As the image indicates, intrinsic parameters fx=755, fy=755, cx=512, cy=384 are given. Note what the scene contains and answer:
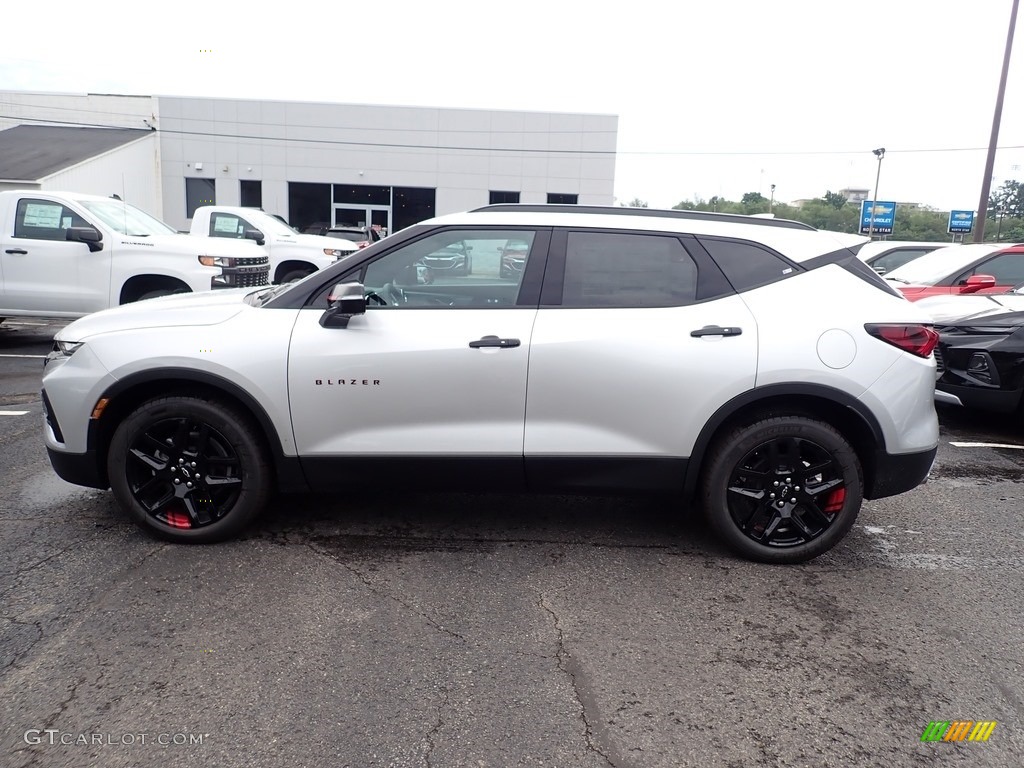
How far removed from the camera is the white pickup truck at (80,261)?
30.0 feet

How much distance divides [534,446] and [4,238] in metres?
8.55

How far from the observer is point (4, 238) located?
922 cm

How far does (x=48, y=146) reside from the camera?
2916 cm

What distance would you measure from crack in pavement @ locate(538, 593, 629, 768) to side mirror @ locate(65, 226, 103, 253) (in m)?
7.95

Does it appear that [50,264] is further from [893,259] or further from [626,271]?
[893,259]

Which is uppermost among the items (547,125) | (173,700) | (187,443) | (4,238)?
(547,125)

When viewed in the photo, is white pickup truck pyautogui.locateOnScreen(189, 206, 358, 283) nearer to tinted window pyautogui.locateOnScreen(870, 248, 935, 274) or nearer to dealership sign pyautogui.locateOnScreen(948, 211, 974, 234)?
tinted window pyautogui.locateOnScreen(870, 248, 935, 274)

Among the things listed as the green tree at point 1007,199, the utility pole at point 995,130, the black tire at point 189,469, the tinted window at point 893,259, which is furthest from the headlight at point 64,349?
the green tree at point 1007,199

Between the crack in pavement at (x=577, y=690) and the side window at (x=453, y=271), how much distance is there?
1.56 m

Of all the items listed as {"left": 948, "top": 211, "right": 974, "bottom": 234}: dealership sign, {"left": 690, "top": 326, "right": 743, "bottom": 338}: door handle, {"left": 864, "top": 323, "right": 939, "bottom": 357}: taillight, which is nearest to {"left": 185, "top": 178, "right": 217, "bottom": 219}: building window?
{"left": 690, "top": 326, "right": 743, "bottom": 338}: door handle

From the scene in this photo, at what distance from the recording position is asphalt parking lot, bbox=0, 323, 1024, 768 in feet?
8.41

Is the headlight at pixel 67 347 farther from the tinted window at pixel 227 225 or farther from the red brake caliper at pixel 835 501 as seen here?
the tinted window at pixel 227 225

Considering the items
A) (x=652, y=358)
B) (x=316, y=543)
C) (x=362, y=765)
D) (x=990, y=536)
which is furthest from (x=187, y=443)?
(x=990, y=536)

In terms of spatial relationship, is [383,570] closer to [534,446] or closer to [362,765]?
[534,446]
